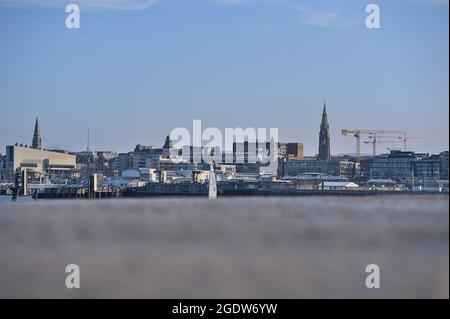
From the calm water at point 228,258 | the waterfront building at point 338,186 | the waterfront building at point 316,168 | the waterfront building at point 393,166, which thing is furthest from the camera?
the waterfront building at point 316,168

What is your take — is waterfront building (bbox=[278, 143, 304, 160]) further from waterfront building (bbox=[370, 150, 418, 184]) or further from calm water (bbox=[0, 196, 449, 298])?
calm water (bbox=[0, 196, 449, 298])

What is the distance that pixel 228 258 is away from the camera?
21.9 m

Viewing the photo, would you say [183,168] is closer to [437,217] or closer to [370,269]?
[437,217]

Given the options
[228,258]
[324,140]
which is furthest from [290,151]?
[228,258]

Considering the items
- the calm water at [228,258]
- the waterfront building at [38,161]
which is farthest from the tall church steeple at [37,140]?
the calm water at [228,258]

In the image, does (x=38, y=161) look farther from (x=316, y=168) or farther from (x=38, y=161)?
(x=316, y=168)

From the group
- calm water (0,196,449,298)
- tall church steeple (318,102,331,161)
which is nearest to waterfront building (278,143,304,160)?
tall church steeple (318,102,331,161)

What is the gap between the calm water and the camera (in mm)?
17359

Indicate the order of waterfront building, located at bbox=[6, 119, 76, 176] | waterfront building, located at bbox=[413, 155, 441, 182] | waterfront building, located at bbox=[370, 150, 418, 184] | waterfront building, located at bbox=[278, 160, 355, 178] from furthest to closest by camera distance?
waterfront building, located at bbox=[278, 160, 355, 178] < waterfront building, located at bbox=[370, 150, 418, 184] < waterfront building, located at bbox=[413, 155, 441, 182] < waterfront building, located at bbox=[6, 119, 76, 176]

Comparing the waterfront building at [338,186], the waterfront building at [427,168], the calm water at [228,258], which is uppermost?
the waterfront building at [427,168]

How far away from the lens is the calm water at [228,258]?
17.4 meters

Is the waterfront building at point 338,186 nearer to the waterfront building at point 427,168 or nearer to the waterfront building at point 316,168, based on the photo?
the waterfront building at point 427,168
